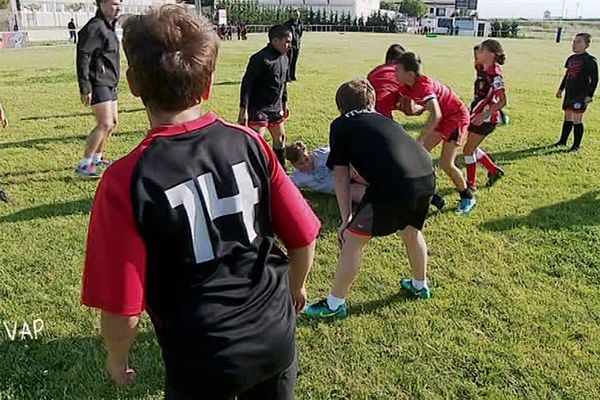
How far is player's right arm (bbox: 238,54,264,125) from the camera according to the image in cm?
593

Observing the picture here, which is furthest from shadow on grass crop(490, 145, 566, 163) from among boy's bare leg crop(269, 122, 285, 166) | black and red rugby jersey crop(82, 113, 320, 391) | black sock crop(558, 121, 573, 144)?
black and red rugby jersey crop(82, 113, 320, 391)

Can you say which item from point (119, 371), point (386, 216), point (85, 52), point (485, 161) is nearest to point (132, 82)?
point (119, 371)

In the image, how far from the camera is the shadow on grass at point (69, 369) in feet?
9.29

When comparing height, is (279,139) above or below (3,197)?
above

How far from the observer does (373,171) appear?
10.2 ft

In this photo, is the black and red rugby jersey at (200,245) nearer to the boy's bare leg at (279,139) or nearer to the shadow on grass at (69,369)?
the shadow on grass at (69,369)

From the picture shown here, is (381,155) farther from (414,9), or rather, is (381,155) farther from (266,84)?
(414,9)

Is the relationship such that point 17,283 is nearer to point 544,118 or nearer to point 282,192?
point 282,192

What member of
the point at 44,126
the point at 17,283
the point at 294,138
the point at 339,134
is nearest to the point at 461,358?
the point at 339,134

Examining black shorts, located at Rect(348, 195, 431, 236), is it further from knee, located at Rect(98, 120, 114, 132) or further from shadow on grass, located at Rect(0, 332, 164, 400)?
knee, located at Rect(98, 120, 114, 132)

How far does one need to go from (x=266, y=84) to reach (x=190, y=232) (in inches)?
191

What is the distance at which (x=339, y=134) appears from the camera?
3.15 metres

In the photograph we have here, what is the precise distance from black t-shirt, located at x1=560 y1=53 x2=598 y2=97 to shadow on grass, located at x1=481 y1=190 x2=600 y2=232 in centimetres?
271

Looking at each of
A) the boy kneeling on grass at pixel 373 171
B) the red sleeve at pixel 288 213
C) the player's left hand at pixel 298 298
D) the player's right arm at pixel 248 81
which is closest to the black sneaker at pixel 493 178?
the player's right arm at pixel 248 81
